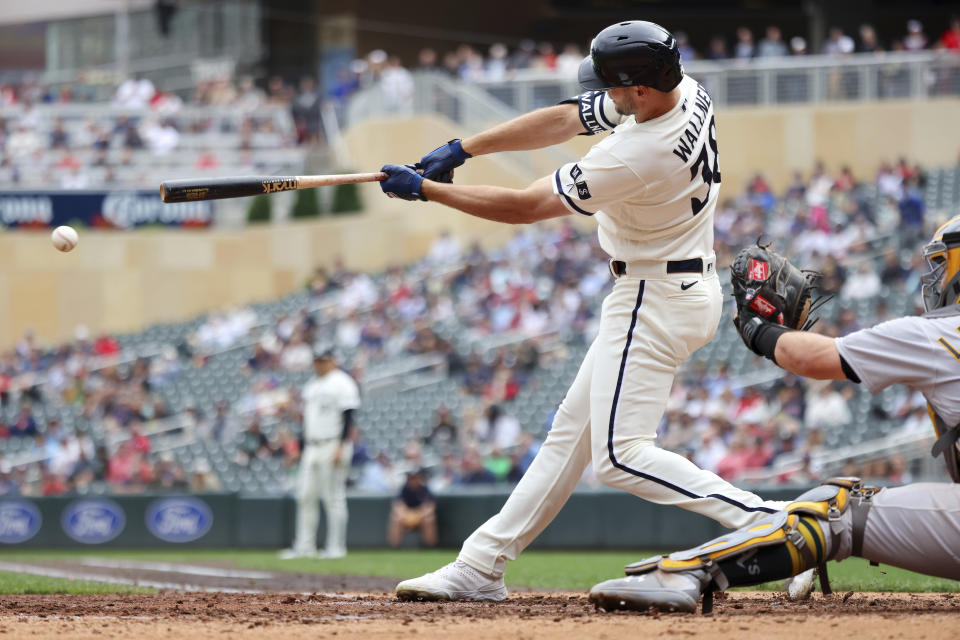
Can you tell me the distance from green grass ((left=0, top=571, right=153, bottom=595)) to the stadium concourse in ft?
19.5

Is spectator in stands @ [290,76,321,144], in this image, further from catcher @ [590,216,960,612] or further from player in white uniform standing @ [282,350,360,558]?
catcher @ [590,216,960,612]

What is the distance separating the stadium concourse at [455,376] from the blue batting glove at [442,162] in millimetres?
7197

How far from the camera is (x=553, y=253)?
18172 mm

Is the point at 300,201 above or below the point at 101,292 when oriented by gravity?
above

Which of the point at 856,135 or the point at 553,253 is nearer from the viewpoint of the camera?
the point at 553,253

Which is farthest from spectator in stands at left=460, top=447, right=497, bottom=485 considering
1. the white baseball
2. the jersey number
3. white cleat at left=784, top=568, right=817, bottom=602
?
the jersey number

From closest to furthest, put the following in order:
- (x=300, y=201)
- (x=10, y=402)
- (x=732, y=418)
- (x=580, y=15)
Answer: (x=732, y=418) < (x=10, y=402) < (x=300, y=201) < (x=580, y=15)

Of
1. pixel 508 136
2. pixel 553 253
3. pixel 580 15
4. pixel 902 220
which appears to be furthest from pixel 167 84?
pixel 508 136

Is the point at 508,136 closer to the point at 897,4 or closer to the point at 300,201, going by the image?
the point at 300,201

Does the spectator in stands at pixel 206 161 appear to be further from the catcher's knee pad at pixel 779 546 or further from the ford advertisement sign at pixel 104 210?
the catcher's knee pad at pixel 779 546

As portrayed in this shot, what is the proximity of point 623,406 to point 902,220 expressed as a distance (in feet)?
40.3

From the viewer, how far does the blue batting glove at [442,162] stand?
464cm

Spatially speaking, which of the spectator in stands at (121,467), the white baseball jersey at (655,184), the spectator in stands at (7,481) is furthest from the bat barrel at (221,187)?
Answer: the spectator in stands at (7,481)

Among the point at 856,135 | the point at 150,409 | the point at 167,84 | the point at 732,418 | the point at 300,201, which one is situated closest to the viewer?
the point at 732,418
